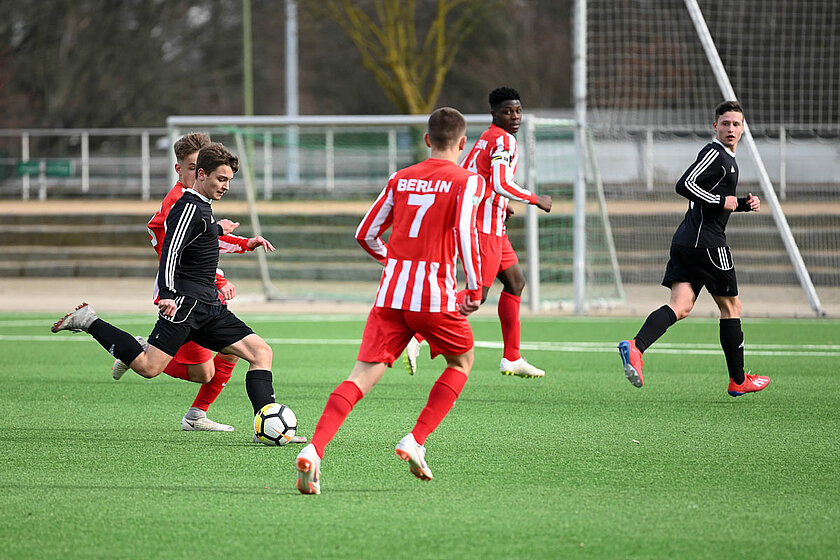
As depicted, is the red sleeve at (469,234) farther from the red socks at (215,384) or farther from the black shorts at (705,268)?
the black shorts at (705,268)

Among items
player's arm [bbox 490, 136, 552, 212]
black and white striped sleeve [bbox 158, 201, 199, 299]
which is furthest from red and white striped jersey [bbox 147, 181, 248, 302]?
player's arm [bbox 490, 136, 552, 212]

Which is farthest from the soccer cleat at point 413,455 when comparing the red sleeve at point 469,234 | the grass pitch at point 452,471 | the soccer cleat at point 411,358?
the soccer cleat at point 411,358

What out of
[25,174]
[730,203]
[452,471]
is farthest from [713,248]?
[25,174]

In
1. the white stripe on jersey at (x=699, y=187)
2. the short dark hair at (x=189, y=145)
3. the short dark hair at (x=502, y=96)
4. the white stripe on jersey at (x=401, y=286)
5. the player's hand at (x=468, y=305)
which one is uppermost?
the short dark hair at (x=502, y=96)

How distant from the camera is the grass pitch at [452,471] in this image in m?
4.57

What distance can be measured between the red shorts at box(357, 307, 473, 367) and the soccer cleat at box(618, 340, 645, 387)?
2.49 m

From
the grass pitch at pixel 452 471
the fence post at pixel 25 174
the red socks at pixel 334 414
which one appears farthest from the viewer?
the fence post at pixel 25 174

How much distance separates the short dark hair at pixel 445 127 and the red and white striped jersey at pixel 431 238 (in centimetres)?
11

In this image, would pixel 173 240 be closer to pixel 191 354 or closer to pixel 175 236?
pixel 175 236

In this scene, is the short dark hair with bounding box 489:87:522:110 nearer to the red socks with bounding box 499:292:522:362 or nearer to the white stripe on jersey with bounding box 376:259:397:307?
the red socks with bounding box 499:292:522:362

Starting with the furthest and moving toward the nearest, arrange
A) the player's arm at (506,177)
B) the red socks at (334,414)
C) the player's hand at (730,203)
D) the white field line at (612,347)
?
the white field line at (612,347), the player's arm at (506,177), the player's hand at (730,203), the red socks at (334,414)

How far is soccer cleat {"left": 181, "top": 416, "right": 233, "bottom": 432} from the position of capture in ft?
23.0

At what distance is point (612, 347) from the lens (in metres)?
11.6

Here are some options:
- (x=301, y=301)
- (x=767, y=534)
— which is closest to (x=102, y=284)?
(x=301, y=301)
